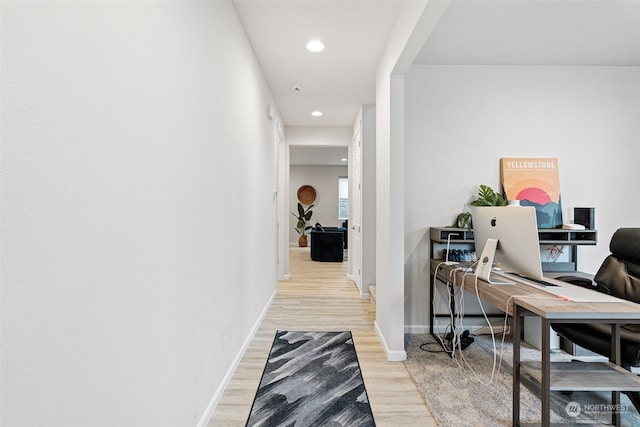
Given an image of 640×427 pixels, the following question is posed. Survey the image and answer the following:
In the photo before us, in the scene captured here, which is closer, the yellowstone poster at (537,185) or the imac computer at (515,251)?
the imac computer at (515,251)

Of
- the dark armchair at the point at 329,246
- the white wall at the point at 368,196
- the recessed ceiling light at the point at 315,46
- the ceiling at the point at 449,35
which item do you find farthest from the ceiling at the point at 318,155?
the recessed ceiling light at the point at 315,46

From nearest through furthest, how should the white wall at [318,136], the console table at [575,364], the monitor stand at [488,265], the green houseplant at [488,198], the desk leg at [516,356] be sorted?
1. the console table at [575,364]
2. the desk leg at [516,356]
3. the monitor stand at [488,265]
4. the green houseplant at [488,198]
5. the white wall at [318,136]

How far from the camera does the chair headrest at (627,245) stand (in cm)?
204

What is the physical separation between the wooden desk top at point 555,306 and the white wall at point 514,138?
1.24 metres

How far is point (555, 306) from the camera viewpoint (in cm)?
146

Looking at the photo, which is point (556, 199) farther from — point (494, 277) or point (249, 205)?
point (249, 205)

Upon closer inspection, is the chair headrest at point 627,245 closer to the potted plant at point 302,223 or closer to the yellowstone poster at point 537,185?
the yellowstone poster at point 537,185

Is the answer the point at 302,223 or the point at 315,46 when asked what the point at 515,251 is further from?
the point at 302,223

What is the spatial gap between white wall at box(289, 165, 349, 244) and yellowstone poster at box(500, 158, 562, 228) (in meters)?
7.56

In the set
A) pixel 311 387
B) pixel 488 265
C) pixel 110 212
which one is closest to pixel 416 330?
pixel 488 265

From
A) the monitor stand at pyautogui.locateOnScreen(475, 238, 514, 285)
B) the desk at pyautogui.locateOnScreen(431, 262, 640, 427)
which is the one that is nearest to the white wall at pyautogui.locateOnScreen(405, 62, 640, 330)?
the monitor stand at pyautogui.locateOnScreen(475, 238, 514, 285)

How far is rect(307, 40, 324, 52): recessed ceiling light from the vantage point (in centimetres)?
267

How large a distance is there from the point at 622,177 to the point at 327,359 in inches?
128

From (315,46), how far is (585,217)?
285 centimetres
